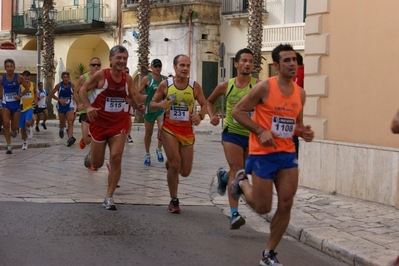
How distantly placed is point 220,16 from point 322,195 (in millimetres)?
27076

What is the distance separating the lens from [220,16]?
1453 inches

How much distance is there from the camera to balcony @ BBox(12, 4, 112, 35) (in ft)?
134

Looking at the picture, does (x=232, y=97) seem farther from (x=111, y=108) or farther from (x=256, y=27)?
(x=256, y=27)

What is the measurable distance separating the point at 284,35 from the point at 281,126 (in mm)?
27746

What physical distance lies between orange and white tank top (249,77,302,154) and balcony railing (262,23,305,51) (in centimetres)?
2596

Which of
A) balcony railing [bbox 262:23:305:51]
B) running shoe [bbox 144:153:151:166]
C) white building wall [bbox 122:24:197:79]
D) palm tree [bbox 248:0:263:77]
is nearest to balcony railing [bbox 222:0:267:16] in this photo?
balcony railing [bbox 262:23:305:51]

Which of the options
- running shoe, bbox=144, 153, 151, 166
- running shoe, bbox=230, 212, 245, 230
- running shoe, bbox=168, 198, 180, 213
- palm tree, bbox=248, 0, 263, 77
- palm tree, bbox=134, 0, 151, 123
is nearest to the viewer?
running shoe, bbox=230, 212, 245, 230

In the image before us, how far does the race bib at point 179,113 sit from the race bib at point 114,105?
654 millimetres

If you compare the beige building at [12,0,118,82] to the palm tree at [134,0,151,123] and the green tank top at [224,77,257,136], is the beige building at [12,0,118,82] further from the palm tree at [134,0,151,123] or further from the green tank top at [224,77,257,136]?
the green tank top at [224,77,257,136]

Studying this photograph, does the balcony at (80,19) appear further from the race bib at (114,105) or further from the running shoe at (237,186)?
the running shoe at (237,186)

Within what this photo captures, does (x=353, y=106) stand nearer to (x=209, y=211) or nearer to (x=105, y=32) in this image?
(x=209, y=211)

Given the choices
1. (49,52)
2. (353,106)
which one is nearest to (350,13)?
(353,106)

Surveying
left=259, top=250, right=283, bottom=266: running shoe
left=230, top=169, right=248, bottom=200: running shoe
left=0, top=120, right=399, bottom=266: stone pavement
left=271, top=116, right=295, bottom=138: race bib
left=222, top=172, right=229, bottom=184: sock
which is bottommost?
left=0, top=120, right=399, bottom=266: stone pavement

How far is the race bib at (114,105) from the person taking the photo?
9.45m
